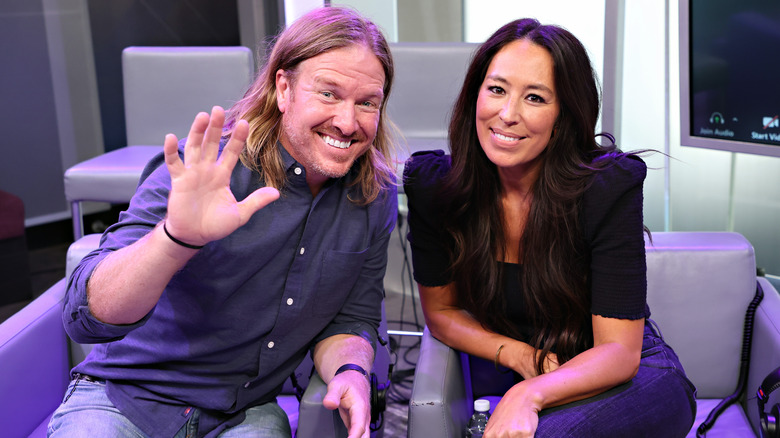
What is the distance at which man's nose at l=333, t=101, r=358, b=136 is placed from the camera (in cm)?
153

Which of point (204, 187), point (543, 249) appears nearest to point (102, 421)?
point (204, 187)

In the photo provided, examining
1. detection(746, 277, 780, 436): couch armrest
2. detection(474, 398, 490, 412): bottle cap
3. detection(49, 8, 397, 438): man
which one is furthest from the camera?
detection(746, 277, 780, 436): couch armrest

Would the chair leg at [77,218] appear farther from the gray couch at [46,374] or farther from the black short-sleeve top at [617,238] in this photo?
the black short-sleeve top at [617,238]

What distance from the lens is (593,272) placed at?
1655 millimetres

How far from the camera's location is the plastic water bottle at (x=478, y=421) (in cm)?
163

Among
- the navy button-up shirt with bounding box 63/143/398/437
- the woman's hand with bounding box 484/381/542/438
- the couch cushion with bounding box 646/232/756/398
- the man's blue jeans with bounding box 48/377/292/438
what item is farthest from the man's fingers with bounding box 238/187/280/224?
the couch cushion with bounding box 646/232/756/398

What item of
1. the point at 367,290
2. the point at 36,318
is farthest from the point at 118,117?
the point at 367,290

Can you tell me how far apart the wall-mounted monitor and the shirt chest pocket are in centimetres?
138

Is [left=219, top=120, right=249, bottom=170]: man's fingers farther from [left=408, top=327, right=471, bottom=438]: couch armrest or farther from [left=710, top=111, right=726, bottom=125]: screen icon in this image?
[left=710, top=111, right=726, bottom=125]: screen icon

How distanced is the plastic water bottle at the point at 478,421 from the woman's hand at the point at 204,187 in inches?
26.7

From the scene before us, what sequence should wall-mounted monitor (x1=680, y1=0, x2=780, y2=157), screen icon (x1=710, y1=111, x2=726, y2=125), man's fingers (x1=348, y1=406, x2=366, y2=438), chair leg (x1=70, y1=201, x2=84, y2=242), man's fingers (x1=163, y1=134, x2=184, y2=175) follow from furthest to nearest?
chair leg (x1=70, y1=201, x2=84, y2=242)
screen icon (x1=710, y1=111, x2=726, y2=125)
wall-mounted monitor (x1=680, y1=0, x2=780, y2=157)
man's fingers (x1=348, y1=406, x2=366, y2=438)
man's fingers (x1=163, y1=134, x2=184, y2=175)

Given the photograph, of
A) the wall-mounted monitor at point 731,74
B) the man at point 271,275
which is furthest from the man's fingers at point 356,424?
the wall-mounted monitor at point 731,74

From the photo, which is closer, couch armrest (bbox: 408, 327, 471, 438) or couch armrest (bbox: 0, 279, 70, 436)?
couch armrest (bbox: 408, 327, 471, 438)

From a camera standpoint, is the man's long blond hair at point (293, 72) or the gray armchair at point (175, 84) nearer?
the man's long blond hair at point (293, 72)
